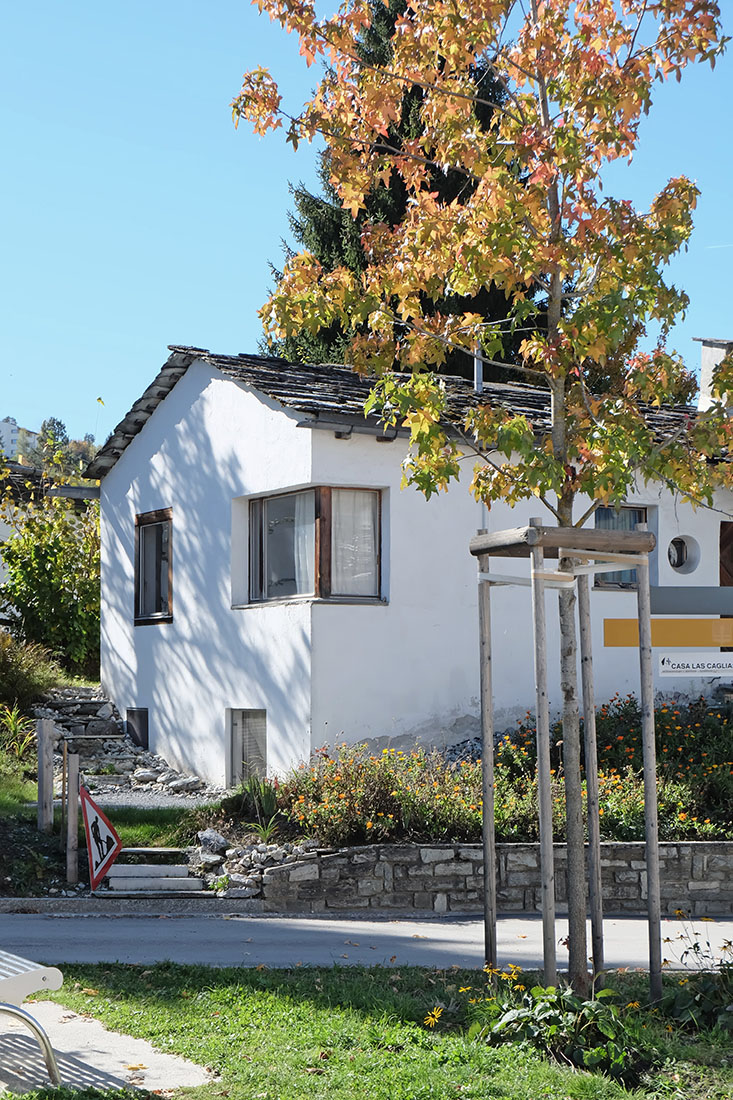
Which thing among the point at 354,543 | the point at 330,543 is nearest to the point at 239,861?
the point at 330,543

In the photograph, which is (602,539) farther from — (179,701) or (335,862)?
(179,701)

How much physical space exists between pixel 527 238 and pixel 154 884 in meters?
6.92

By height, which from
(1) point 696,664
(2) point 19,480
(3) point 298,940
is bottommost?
(3) point 298,940

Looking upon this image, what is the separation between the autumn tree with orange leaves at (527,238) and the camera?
282 inches

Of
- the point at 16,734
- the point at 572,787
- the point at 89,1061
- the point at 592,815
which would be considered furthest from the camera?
the point at 16,734

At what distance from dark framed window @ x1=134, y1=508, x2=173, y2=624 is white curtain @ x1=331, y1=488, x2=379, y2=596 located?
3767mm

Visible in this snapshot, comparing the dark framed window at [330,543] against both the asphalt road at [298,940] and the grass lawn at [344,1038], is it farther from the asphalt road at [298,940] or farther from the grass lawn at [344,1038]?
the grass lawn at [344,1038]

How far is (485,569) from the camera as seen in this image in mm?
7484

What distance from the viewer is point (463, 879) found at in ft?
37.8

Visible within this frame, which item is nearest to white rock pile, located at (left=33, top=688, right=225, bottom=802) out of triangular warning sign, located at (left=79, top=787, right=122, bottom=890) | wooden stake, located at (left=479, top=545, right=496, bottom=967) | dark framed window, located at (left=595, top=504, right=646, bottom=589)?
triangular warning sign, located at (left=79, top=787, right=122, bottom=890)

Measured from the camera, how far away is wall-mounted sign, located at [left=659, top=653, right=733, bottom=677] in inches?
507

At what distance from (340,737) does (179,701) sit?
370cm

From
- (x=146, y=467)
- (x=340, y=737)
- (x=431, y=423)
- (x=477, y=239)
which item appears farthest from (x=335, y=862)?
(x=146, y=467)

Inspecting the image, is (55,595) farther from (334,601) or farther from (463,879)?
(463,879)
